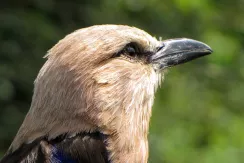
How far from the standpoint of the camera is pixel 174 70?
8586mm

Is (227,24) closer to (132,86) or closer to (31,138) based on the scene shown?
(132,86)

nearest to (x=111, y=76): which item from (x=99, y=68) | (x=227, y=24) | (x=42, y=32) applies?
(x=99, y=68)

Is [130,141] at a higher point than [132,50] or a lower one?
→ lower

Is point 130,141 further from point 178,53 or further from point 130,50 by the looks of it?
point 178,53

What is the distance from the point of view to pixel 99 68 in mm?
5191

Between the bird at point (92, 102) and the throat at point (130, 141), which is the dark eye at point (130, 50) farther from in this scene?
the throat at point (130, 141)

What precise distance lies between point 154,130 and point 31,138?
3.27m

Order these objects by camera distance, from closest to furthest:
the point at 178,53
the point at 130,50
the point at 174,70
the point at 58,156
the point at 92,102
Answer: the point at 58,156
the point at 92,102
the point at 130,50
the point at 178,53
the point at 174,70

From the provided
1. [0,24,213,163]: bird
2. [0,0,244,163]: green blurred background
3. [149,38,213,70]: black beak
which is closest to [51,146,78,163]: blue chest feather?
[0,24,213,163]: bird

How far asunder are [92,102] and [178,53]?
1.03 meters

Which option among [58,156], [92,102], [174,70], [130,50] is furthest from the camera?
[174,70]

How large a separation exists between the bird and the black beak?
0.11 m

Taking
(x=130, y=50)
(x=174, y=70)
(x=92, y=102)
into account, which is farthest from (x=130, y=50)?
(x=174, y=70)

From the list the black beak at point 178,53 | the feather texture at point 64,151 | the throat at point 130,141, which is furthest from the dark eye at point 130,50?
the feather texture at point 64,151
